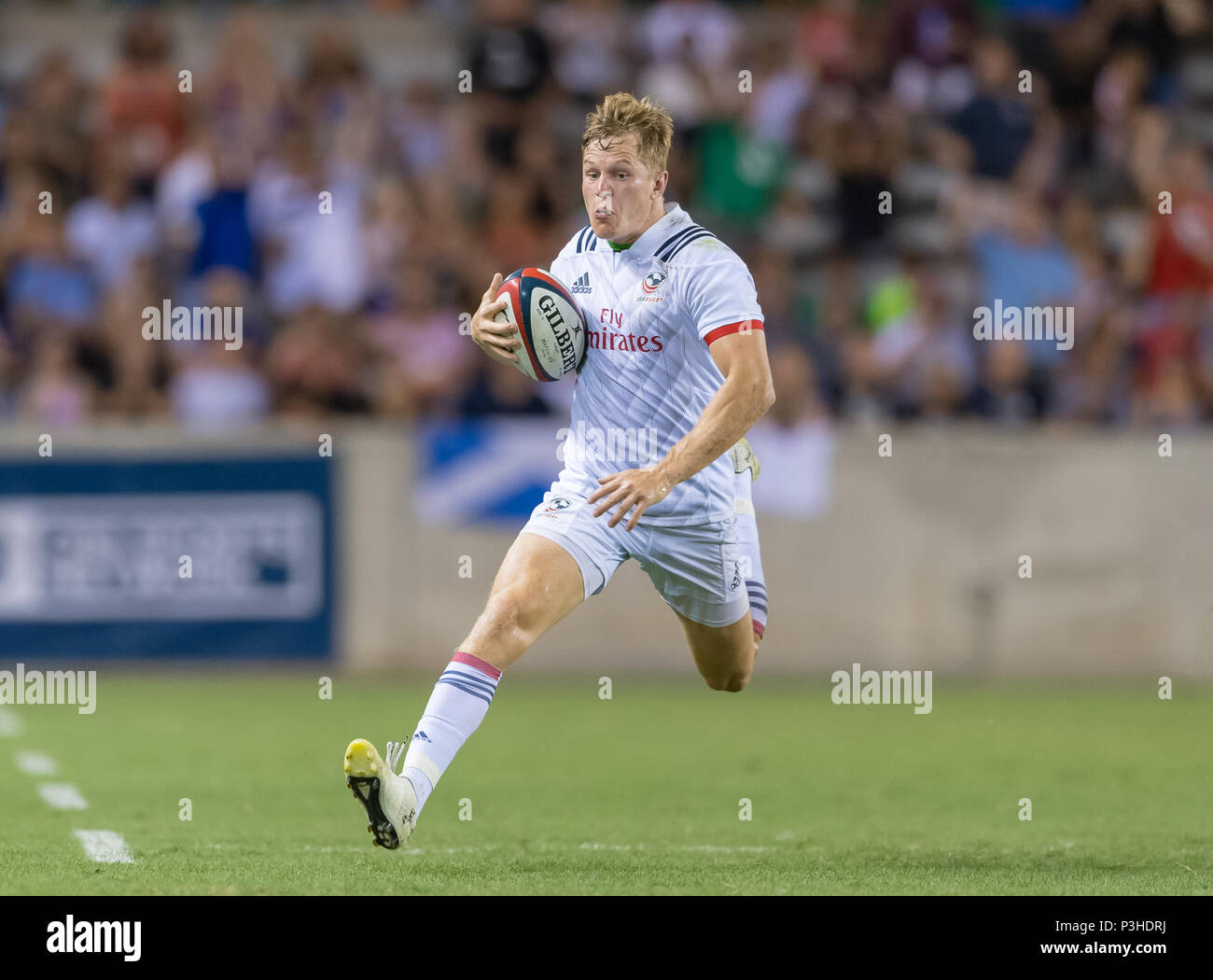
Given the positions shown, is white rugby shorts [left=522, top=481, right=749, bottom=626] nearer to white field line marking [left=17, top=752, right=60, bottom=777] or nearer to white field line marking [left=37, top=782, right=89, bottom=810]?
white field line marking [left=37, top=782, right=89, bottom=810]

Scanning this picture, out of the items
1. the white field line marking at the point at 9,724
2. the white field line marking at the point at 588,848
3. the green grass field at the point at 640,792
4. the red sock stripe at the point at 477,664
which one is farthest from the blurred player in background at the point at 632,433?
the white field line marking at the point at 9,724

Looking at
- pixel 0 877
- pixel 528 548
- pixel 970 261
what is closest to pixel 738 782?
pixel 528 548

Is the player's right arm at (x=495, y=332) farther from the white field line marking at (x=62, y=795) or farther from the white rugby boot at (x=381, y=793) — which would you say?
the white field line marking at (x=62, y=795)

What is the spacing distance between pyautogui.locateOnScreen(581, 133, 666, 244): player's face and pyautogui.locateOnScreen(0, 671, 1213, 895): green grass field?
2380 mm

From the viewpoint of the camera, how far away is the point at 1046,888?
664cm

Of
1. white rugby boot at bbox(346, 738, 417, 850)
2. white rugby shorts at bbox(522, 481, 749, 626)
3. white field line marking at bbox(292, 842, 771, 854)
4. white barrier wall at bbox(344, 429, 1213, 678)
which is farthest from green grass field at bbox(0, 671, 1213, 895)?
white rugby shorts at bbox(522, 481, 749, 626)

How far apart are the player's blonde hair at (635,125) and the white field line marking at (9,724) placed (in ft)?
20.1

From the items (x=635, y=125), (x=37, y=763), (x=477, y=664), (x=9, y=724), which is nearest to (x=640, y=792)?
(x=477, y=664)

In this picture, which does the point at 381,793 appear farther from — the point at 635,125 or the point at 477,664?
the point at 635,125

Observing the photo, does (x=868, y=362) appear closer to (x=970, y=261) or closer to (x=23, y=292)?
(x=970, y=261)

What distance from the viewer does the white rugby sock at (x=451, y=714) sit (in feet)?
21.9

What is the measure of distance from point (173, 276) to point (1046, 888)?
1086 cm

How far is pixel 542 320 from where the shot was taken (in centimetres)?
717

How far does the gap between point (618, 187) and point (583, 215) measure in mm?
9064
